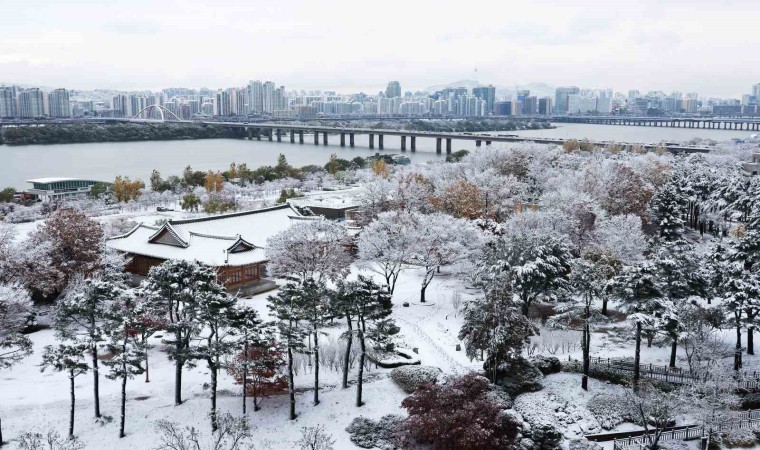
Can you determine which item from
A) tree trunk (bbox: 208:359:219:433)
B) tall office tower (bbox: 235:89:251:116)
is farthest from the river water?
tall office tower (bbox: 235:89:251:116)

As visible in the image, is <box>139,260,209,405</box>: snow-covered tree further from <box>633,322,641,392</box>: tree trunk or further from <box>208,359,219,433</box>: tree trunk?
<box>633,322,641,392</box>: tree trunk

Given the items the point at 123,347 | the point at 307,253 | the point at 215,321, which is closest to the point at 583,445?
the point at 215,321

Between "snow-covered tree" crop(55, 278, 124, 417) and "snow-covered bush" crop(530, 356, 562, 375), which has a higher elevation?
"snow-covered tree" crop(55, 278, 124, 417)

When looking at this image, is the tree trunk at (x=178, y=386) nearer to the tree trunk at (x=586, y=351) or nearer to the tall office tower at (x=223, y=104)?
the tree trunk at (x=586, y=351)

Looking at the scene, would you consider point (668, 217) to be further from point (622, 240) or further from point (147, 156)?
point (147, 156)

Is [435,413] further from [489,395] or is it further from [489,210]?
[489,210]
